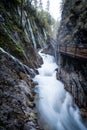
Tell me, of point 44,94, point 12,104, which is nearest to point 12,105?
point 12,104

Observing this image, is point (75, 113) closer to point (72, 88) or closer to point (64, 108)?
point (64, 108)

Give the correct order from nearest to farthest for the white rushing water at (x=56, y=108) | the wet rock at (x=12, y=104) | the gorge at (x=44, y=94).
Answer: the wet rock at (x=12, y=104)
the gorge at (x=44, y=94)
the white rushing water at (x=56, y=108)

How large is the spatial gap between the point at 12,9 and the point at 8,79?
15.3 meters

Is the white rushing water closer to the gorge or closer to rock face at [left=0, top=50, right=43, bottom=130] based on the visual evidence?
the gorge

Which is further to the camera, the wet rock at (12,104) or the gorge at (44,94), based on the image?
the gorge at (44,94)

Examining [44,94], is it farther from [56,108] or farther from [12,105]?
[12,105]

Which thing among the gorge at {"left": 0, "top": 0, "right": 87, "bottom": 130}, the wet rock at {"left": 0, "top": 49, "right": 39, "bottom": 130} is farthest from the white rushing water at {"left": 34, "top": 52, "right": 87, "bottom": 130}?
the wet rock at {"left": 0, "top": 49, "right": 39, "bottom": 130}

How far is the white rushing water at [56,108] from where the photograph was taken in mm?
10283

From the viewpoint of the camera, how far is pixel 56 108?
39.7 feet

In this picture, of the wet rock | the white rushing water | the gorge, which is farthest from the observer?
the white rushing water

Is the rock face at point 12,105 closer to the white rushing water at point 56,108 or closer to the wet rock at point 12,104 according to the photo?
the wet rock at point 12,104

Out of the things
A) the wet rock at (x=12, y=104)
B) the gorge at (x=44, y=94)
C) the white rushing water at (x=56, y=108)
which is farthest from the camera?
the white rushing water at (x=56, y=108)

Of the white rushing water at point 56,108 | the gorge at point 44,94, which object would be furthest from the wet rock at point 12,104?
the white rushing water at point 56,108

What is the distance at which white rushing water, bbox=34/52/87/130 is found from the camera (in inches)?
405
